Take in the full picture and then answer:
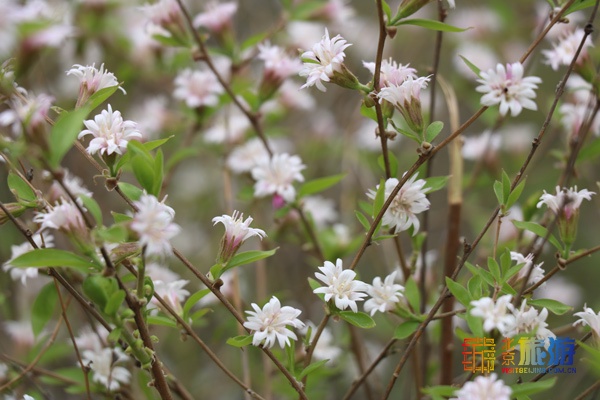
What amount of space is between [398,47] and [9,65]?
139cm

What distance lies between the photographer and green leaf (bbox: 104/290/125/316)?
606 millimetres

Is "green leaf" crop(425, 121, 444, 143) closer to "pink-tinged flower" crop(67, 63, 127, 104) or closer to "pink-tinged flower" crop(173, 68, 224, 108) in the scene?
"pink-tinged flower" crop(67, 63, 127, 104)

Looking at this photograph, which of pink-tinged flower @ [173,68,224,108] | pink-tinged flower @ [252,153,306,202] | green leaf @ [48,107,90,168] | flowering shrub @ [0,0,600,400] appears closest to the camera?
green leaf @ [48,107,90,168]

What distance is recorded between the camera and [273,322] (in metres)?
0.70

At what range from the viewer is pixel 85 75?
73 centimetres

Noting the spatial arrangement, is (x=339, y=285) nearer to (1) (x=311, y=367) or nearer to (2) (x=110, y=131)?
(1) (x=311, y=367)

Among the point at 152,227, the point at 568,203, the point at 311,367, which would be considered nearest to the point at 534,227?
the point at 568,203

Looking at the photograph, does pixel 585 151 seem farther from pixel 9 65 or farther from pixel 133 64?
pixel 133 64

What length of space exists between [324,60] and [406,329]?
0.34 meters

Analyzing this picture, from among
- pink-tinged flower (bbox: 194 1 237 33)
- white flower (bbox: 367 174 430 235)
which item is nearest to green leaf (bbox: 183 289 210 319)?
white flower (bbox: 367 174 430 235)

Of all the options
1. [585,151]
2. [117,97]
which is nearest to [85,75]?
[585,151]

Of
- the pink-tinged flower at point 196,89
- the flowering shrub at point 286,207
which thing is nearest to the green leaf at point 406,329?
the flowering shrub at point 286,207

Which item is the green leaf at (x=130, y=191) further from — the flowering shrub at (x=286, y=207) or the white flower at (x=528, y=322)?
the white flower at (x=528, y=322)

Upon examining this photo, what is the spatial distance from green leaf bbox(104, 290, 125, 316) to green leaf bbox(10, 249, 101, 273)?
4 centimetres
